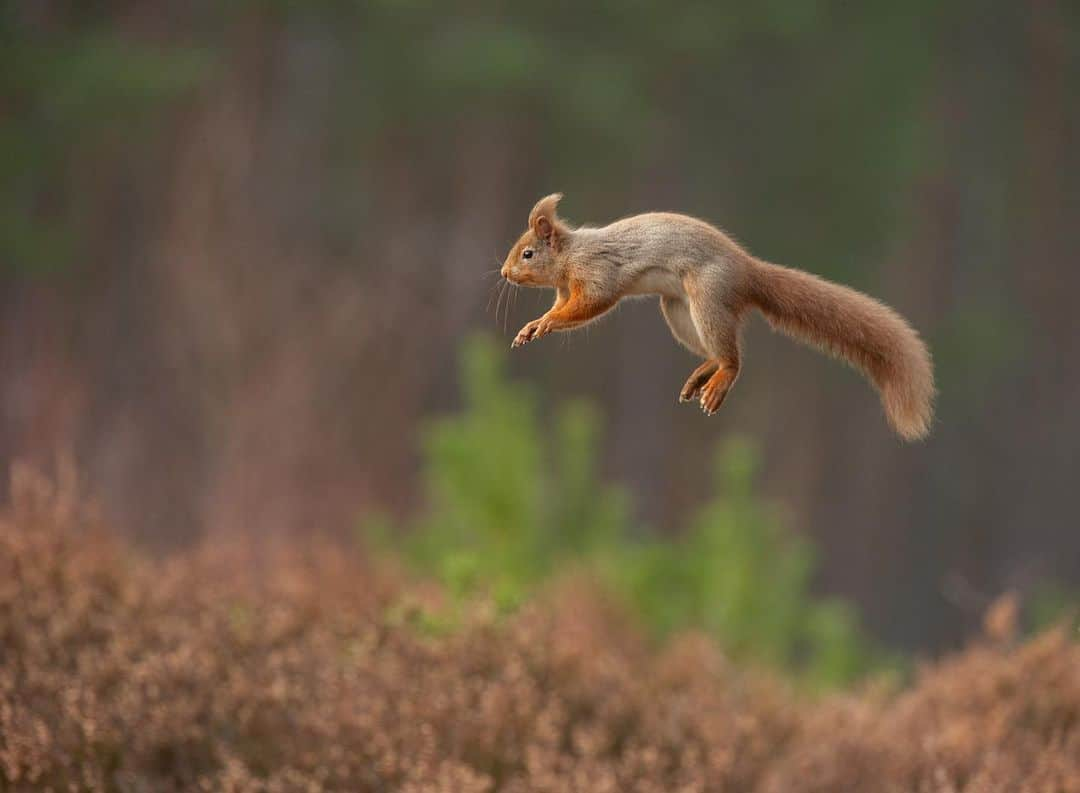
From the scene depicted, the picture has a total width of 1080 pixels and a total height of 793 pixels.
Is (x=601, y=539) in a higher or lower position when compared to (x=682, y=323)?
higher

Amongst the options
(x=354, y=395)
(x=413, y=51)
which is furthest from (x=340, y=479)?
(x=413, y=51)

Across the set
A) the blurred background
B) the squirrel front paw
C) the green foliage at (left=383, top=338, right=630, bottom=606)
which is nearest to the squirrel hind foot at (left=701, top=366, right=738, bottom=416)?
the squirrel front paw

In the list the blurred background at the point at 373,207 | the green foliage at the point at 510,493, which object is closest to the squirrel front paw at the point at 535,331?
the green foliage at the point at 510,493

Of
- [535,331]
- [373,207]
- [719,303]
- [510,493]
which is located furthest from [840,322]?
[373,207]

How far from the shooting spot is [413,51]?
13.8m

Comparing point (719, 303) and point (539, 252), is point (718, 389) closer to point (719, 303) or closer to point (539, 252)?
point (719, 303)

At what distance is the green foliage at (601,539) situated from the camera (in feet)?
27.4

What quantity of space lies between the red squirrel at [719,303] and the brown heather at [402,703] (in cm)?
235

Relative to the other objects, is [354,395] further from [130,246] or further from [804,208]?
[804,208]

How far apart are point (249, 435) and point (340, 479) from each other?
104 cm

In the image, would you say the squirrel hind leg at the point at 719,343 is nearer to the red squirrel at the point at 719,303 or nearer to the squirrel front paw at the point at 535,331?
the red squirrel at the point at 719,303

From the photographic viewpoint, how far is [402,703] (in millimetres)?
4785

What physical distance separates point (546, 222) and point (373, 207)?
524 inches

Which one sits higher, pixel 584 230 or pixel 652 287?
pixel 584 230
